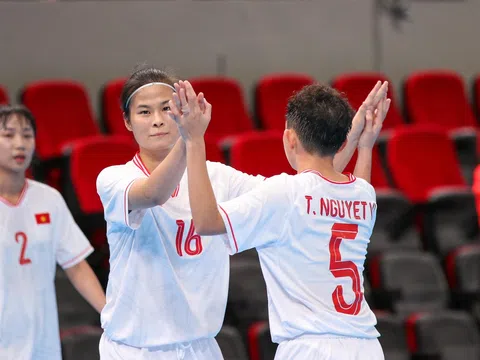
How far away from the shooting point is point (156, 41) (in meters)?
8.56

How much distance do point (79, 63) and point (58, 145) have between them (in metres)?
1.31

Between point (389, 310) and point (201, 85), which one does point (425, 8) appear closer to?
point (201, 85)

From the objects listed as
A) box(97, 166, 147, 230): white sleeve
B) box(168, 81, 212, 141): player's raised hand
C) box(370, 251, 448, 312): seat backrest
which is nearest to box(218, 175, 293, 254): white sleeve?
box(168, 81, 212, 141): player's raised hand

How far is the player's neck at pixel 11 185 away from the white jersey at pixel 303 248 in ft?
5.13

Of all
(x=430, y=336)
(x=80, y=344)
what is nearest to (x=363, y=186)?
(x=80, y=344)

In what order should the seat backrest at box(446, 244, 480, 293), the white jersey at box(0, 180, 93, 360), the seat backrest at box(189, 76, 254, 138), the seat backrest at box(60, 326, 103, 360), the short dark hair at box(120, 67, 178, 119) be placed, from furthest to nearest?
1. the seat backrest at box(189, 76, 254, 138)
2. the seat backrest at box(446, 244, 480, 293)
3. the seat backrest at box(60, 326, 103, 360)
4. the white jersey at box(0, 180, 93, 360)
5. the short dark hair at box(120, 67, 178, 119)

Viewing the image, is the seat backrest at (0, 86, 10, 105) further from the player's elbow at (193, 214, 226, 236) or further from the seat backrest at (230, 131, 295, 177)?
the player's elbow at (193, 214, 226, 236)

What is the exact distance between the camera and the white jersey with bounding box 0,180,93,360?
166 inches

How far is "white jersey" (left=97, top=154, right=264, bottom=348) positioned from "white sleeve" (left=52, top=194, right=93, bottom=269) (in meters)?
0.76

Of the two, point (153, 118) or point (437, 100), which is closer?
point (153, 118)

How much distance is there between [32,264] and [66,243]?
230 millimetres

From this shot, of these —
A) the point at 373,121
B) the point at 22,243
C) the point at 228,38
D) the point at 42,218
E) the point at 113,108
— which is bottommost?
the point at 22,243

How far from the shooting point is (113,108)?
764cm

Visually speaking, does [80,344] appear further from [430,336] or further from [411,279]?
[411,279]
